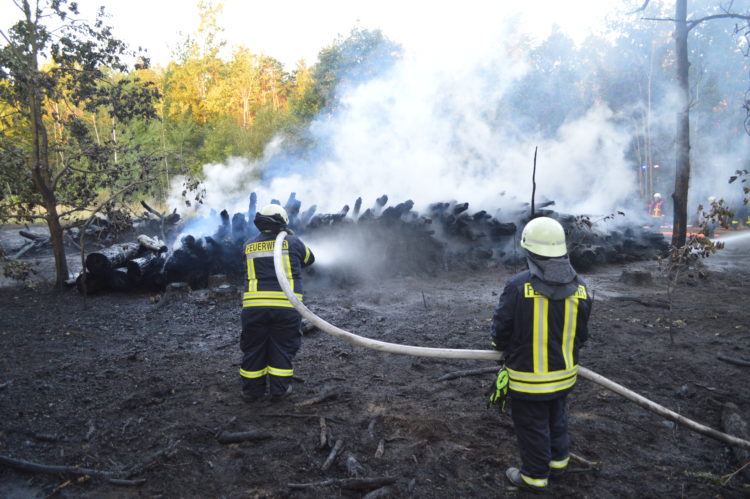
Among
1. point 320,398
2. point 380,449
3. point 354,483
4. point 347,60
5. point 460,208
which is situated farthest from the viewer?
point 347,60

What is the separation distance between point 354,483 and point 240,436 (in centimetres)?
113

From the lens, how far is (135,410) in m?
4.17

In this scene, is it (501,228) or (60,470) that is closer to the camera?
(60,470)

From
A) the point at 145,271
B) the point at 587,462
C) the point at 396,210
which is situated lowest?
the point at 587,462

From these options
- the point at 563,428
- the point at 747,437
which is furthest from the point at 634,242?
the point at 563,428

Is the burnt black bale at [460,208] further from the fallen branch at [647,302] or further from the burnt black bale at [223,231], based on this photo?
the burnt black bale at [223,231]

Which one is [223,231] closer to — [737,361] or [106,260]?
[106,260]

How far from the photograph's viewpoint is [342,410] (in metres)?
4.19

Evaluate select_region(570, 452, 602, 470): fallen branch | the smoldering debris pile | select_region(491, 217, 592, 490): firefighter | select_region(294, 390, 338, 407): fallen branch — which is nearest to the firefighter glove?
select_region(491, 217, 592, 490): firefighter

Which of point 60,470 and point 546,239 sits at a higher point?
point 546,239

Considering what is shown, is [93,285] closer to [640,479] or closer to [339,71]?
[640,479]

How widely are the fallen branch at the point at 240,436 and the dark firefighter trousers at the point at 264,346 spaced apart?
2.28 ft

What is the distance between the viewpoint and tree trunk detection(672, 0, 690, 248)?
10.2m

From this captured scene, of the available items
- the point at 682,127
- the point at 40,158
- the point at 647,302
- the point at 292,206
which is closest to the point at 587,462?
the point at 647,302
